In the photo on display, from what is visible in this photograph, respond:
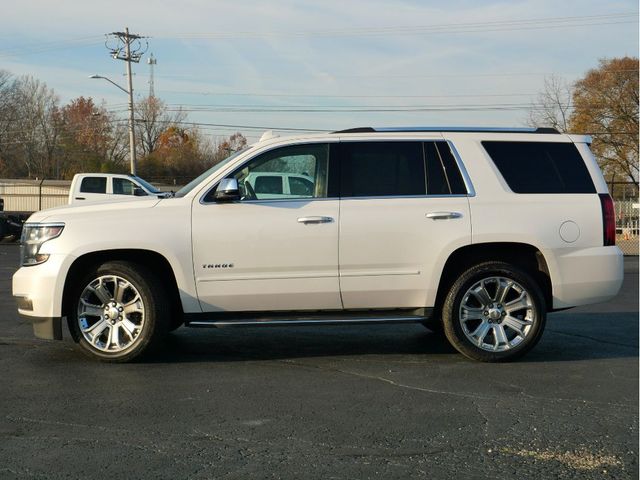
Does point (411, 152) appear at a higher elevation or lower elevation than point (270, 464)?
higher

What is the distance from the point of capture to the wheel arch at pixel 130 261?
6.64 meters

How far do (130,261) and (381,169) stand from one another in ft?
7.33

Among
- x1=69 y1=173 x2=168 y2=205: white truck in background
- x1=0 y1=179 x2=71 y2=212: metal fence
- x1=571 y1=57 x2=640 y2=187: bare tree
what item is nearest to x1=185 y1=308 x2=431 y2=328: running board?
x1=69 y1=173 x2=168 y2=205: white truck in background

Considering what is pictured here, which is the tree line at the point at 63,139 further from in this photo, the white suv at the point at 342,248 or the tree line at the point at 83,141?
the white suv at the point at 342,248

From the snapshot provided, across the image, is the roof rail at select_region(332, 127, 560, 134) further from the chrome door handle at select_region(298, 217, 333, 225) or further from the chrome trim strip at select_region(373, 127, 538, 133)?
the chrome door handle at select_region(298, 217, 333, 225)

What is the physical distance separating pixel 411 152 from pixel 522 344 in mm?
1854

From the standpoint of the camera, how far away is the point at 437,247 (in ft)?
21.6

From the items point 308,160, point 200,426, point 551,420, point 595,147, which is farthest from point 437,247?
point 595,147

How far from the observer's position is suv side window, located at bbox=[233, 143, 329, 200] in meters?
6.72

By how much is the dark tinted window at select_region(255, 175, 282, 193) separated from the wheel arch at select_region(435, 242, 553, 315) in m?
1.54

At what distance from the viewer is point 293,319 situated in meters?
6.59

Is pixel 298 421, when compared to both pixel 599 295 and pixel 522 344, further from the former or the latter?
pixel 599 295

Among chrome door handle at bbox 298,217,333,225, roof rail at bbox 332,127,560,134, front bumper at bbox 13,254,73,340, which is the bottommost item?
front bumper at bbox 13,254,73,340

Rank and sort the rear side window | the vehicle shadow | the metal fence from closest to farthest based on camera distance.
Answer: the rear side window
the vehicle shadow
the metal fence
